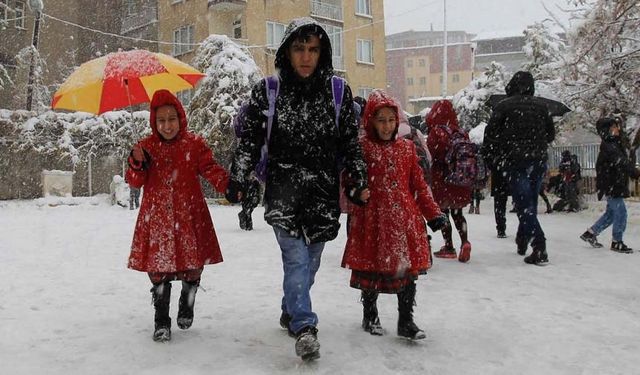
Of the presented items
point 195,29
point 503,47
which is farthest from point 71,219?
point 503,47

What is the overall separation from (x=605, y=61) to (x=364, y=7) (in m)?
22.3

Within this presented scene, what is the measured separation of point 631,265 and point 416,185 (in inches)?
165

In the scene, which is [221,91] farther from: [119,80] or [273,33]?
[119,80]

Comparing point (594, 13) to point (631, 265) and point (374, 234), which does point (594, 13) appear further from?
point (374, 234)

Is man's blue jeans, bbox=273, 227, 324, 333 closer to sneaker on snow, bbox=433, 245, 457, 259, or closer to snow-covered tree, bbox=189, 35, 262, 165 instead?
sneaker on snow, bbox=433, 245, 457, 259

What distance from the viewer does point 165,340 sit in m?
3.98

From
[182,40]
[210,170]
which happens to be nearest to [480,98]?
[182,40]

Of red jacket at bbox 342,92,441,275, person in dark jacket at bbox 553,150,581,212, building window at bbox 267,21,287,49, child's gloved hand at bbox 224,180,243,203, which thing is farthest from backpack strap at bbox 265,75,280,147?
building window at bbox 267,21,287,49

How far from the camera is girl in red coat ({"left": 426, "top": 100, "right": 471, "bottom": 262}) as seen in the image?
700 cm

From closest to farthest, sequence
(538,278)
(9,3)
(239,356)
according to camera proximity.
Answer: (239,356) < (538,278) < (9,3)

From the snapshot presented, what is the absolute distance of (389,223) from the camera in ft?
13.0

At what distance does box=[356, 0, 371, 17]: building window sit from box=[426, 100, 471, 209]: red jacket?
26.8m

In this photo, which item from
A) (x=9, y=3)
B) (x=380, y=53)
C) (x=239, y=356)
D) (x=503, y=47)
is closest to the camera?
(x=239, y=356)

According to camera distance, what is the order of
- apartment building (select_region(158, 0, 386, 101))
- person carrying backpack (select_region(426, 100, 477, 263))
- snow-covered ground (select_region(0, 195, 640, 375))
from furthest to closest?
1. apartment building (select_region(158, 0, 386, 101))
2. person carrying backpack (select_region(426, 100, 477, 263))
3. snow-covered ground (select_region(0, 195, 640, 375))
